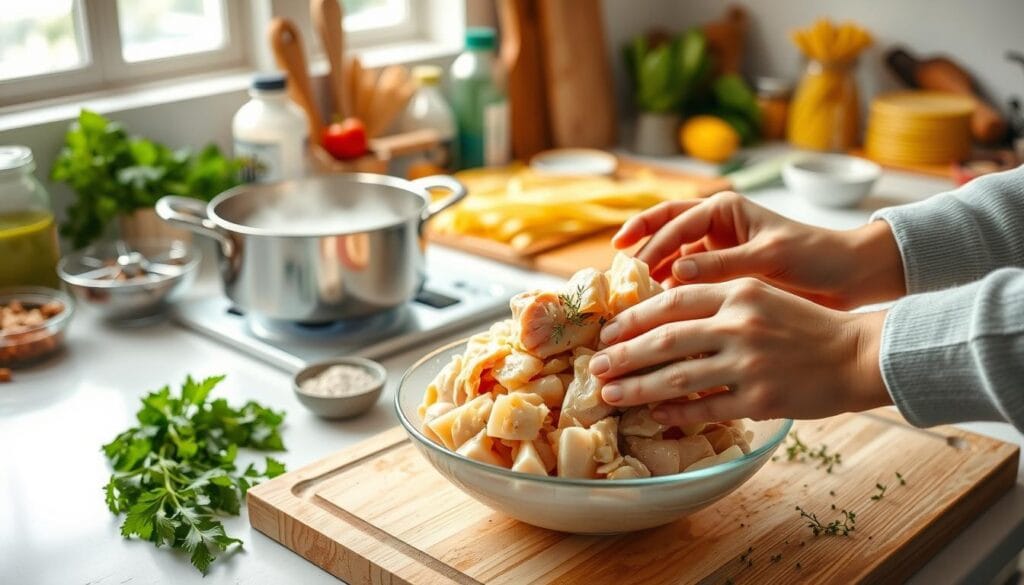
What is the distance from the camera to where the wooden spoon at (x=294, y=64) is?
1853mm

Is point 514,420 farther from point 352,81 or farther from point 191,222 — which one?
point 352,81

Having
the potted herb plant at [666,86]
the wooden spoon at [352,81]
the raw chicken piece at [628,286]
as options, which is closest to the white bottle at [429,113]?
the wooden spoon at [352,81]

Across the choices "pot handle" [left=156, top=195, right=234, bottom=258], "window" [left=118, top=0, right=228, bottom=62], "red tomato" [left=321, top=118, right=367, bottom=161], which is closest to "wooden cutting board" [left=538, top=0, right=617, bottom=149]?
"red tomato" [left=321, top=118, right=367, bottom=161]

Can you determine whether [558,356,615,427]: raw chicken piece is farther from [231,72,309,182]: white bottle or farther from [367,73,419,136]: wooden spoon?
[367,73,419,136]: wooden spoon

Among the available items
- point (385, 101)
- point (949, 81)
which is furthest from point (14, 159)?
point (949, 81)

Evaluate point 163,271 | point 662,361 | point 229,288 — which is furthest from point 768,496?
point 163,271

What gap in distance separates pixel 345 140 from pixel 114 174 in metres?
0.39

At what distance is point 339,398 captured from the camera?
4.09ft

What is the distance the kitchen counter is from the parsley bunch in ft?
0.06

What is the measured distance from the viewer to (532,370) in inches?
38.2

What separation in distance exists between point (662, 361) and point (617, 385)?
0.04 meters

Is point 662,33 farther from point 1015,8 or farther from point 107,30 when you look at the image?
point 107,30

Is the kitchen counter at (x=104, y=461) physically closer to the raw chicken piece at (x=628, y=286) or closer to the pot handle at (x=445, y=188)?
the pot handle at (x=445, y=188)

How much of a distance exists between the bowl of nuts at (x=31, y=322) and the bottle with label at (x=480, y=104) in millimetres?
894
